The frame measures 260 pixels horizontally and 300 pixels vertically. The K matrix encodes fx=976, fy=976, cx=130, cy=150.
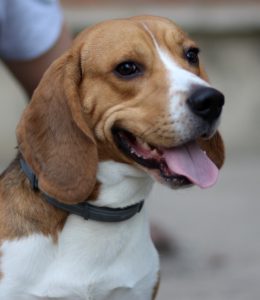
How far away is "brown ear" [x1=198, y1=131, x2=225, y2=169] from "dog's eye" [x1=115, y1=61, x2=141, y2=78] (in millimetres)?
535

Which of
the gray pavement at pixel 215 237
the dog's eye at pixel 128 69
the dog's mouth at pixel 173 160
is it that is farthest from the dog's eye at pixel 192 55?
the gray pavement at pixel 215 237

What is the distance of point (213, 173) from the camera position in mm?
4133

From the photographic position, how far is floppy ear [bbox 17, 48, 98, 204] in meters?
4.15

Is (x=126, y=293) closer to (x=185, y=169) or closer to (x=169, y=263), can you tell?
(x=185, y=169)

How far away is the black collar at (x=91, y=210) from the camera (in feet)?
13.9

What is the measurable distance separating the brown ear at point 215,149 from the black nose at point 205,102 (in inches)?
19.9

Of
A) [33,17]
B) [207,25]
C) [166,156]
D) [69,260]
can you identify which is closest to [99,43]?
[166,156]

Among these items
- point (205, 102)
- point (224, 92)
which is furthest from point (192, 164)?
point (224, 92)

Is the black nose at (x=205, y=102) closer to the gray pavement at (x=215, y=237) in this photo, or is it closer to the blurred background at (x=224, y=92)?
the gray pavement at (x=215, y=237)

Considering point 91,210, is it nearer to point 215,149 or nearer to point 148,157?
point 148,157

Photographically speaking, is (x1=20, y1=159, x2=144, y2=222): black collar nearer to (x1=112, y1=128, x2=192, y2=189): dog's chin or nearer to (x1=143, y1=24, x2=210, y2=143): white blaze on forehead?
(x1=112, y1=128, x2=192, y2=189): dog's chin

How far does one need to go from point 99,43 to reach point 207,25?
5542 mm

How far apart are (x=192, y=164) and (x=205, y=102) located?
30cm

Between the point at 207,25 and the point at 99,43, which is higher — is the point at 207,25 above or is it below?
below
